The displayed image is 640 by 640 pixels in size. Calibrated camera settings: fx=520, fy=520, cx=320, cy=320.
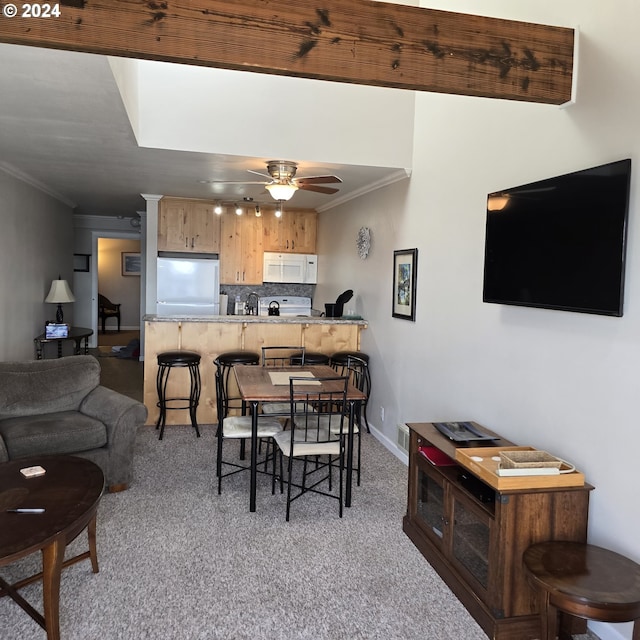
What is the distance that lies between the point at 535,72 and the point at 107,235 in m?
8.44

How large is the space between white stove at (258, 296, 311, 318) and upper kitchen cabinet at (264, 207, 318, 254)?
0.73m

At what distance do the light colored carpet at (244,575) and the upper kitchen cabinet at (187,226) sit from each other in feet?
11.8

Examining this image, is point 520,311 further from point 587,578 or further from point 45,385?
point 45,385

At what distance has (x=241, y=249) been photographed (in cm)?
687

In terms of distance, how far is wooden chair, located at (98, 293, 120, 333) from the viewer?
1202 centimetres

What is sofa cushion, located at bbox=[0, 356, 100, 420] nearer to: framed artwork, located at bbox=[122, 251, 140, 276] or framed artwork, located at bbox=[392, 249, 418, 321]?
framed artwork, located at bbox=[392, 249, 418, 321]

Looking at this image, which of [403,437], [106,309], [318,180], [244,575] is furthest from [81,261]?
[244,575]

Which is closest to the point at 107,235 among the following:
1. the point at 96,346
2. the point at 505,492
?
the point at 96,346

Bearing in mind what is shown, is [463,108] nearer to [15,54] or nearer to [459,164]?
[459,164]

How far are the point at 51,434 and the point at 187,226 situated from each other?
12.3 ft

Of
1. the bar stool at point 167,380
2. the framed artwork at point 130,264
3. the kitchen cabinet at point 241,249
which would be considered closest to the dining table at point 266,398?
the bar stool at point 167,380

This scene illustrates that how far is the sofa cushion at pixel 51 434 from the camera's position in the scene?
3.28m

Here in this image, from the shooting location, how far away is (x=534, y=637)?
2191 mm

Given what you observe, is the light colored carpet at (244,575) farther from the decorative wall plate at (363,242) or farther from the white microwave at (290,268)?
the white microwave at (290,268)
